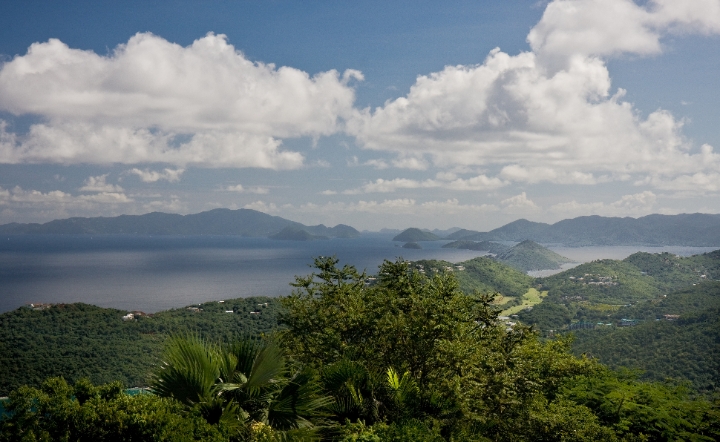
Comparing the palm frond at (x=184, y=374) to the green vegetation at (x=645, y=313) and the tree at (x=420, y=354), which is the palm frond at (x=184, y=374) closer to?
the tree at (x=420, y=354)

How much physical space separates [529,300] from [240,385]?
110 metres

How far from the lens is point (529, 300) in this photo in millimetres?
107812

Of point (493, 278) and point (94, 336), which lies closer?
point (94, 336)

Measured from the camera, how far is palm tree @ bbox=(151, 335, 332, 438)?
4.92m

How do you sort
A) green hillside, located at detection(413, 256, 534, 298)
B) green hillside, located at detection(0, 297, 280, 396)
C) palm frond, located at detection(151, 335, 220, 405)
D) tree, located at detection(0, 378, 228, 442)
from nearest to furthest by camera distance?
tree, located at detection(0, 378, 228, 442) < palm frond, located at detection(151, 335, 220, 405) < green hillside, located at detection(0, 297, 280, 396) < green hillside, located at detection(413, 256, 534, 298)

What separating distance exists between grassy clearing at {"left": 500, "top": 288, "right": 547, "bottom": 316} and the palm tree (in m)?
90.2

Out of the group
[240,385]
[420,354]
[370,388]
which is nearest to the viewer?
[240,385]

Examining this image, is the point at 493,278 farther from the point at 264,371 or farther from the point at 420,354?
the point at 264,371

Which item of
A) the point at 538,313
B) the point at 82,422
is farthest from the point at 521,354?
the point at 538,313

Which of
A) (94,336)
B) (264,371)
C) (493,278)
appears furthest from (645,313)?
(264,371)

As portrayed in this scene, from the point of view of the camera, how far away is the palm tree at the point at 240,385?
492 centimetres

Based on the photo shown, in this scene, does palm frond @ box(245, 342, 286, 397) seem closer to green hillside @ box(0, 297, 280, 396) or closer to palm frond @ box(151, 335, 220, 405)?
palm frond @ box(151, 335, 220, 405)

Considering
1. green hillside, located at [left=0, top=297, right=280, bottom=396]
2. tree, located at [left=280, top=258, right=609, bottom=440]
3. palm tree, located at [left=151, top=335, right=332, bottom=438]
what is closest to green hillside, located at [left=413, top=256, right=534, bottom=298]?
green hillside, located at [left=0, top=297, right=280, bottom=396]

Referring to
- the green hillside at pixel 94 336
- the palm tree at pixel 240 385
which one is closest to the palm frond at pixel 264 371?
the palm tree at pixel 240 385
